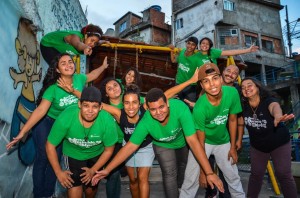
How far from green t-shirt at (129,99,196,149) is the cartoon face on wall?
6.14ft

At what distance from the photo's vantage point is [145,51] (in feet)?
17.6

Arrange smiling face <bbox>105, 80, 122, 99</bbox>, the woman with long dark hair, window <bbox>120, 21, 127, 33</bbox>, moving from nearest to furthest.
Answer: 1. the woman with long dark hair
2. smiling face <bbox>105, 80, 122, 99</bbox>
3. window <bbox>120, 21, 127, 33</bbox>

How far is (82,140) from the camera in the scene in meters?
3.00

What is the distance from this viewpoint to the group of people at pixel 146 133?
117 inches

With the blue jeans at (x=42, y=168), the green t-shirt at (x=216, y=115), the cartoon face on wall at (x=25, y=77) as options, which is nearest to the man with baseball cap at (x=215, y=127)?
the green t-shirt at (x=216, y=115)

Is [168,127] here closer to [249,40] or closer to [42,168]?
[42,168]

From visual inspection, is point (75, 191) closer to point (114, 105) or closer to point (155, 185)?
point (114, 105)

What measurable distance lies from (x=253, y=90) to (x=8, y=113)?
367 centimetres

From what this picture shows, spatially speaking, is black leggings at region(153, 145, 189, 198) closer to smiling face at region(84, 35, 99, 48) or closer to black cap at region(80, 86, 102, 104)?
black cap at region(80, 86, 102, 104)

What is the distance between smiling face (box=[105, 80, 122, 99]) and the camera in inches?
157

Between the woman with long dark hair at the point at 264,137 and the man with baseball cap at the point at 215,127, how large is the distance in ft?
0.89

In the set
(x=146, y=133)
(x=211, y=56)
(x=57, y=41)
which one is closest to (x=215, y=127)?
(x=146, y=133)

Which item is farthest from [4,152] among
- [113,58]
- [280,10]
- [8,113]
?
[280,10]

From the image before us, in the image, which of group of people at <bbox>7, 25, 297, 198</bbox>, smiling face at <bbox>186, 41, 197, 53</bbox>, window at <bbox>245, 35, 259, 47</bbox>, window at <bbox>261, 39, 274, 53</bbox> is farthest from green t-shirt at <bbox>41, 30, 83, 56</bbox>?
window at <bbox>261, 39, 274, 53</bbox>
